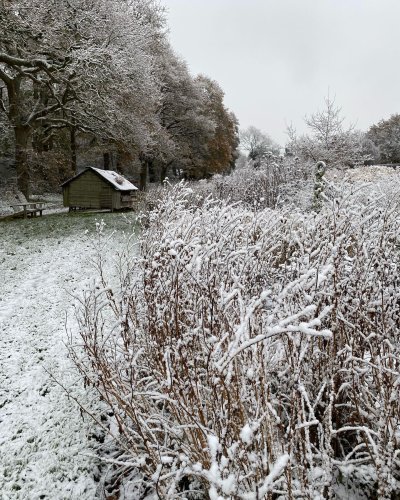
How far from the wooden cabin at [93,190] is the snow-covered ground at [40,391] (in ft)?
A: 26.5

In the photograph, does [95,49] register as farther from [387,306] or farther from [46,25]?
[387,306]

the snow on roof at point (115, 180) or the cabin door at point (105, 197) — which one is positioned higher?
the snow on roof at point (115, 180)

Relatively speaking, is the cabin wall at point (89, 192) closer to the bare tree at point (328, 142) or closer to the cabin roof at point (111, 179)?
the cabin roof at point (111, 179)

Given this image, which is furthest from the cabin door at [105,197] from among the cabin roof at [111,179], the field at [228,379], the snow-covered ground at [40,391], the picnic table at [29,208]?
the field at [228,379]

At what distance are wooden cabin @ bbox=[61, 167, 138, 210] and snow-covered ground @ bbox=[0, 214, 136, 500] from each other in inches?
318

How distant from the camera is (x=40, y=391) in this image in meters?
4.66

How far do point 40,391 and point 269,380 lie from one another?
307 centimetres

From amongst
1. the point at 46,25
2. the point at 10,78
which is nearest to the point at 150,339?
the point at 46,25

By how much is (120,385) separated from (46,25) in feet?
48.6

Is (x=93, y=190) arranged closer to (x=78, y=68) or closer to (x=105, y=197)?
(x=105, y=197)

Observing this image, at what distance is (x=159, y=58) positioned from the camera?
81.0ft

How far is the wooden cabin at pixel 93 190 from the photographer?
17656mm

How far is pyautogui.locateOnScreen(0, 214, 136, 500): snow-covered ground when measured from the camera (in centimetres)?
340

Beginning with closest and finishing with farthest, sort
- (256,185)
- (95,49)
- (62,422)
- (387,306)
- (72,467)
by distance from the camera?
(387,306), (72,467), (62,422), (95,49), (256,185)
